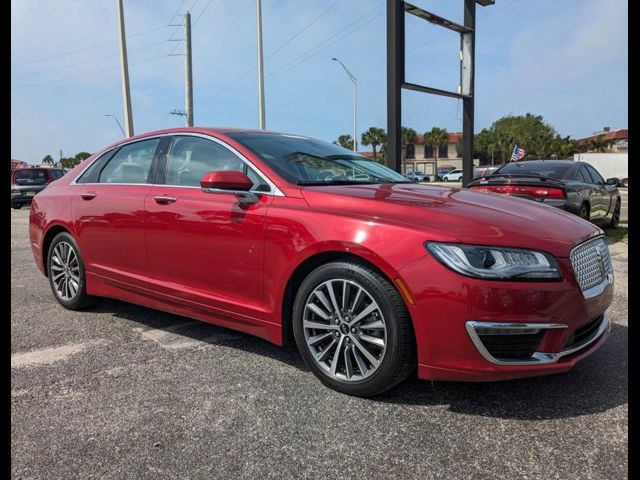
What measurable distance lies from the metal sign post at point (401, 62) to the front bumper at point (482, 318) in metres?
5.50

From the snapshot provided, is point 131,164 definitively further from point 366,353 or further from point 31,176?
point 31,176

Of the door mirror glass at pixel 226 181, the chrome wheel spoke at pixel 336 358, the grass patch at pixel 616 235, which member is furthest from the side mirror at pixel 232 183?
the grass patch at pixel 616 235

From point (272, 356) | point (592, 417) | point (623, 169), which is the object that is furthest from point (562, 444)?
point (623, 169)

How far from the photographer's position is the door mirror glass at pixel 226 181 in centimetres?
315

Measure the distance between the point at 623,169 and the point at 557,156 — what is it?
2632cm

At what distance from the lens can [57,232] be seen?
4746 mm

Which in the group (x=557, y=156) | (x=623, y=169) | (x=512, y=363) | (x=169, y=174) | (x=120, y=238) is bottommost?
(x=512, y=363)

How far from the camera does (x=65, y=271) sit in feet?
15.2

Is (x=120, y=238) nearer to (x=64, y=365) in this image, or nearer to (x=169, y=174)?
(x=169, y=174)

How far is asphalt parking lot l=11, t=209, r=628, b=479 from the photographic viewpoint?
221cm

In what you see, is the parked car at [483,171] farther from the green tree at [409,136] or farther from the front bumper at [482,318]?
the green tree at [409,136]

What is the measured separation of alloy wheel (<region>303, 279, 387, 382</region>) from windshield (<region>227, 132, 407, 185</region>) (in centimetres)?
80

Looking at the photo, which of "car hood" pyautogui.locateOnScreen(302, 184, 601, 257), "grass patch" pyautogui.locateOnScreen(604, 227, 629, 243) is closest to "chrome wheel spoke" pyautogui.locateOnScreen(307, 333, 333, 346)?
"car hood" pyautogui.locateOnScreen(302, 184, 601, 257)
